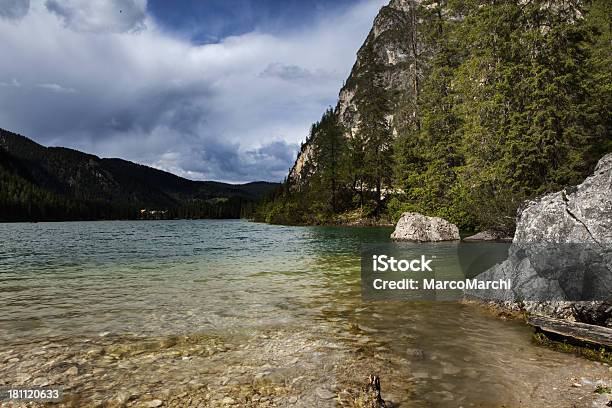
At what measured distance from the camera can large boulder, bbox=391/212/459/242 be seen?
124ft

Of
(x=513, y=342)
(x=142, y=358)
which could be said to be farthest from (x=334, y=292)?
(x=142, y=358)

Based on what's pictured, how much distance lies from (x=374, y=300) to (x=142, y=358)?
25.8 feet

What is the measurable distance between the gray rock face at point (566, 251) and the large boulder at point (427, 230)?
1010 inches

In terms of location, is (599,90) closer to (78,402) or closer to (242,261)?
(242,261)

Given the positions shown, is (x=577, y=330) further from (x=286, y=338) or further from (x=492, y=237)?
(x=492, y=237)

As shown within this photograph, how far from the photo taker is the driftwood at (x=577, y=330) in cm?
755

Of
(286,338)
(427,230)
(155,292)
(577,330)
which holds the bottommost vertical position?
(155,292)

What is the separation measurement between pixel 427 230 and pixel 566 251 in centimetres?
2832

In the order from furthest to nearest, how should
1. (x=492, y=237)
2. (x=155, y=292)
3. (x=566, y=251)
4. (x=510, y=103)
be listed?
1. (x=492, y=237)
2. (x=510, y=103)
3. (x=155, y=292)
4. (x=566, y=251)

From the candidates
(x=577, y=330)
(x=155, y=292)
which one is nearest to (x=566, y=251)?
(x=577, y=330)

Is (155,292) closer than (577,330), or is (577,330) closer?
(577,330)

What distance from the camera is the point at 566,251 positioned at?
1059cm

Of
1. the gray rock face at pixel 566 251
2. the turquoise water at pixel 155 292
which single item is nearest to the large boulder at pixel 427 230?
the turquoise water at pixel 155 292

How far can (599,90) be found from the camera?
2947 centimetres
